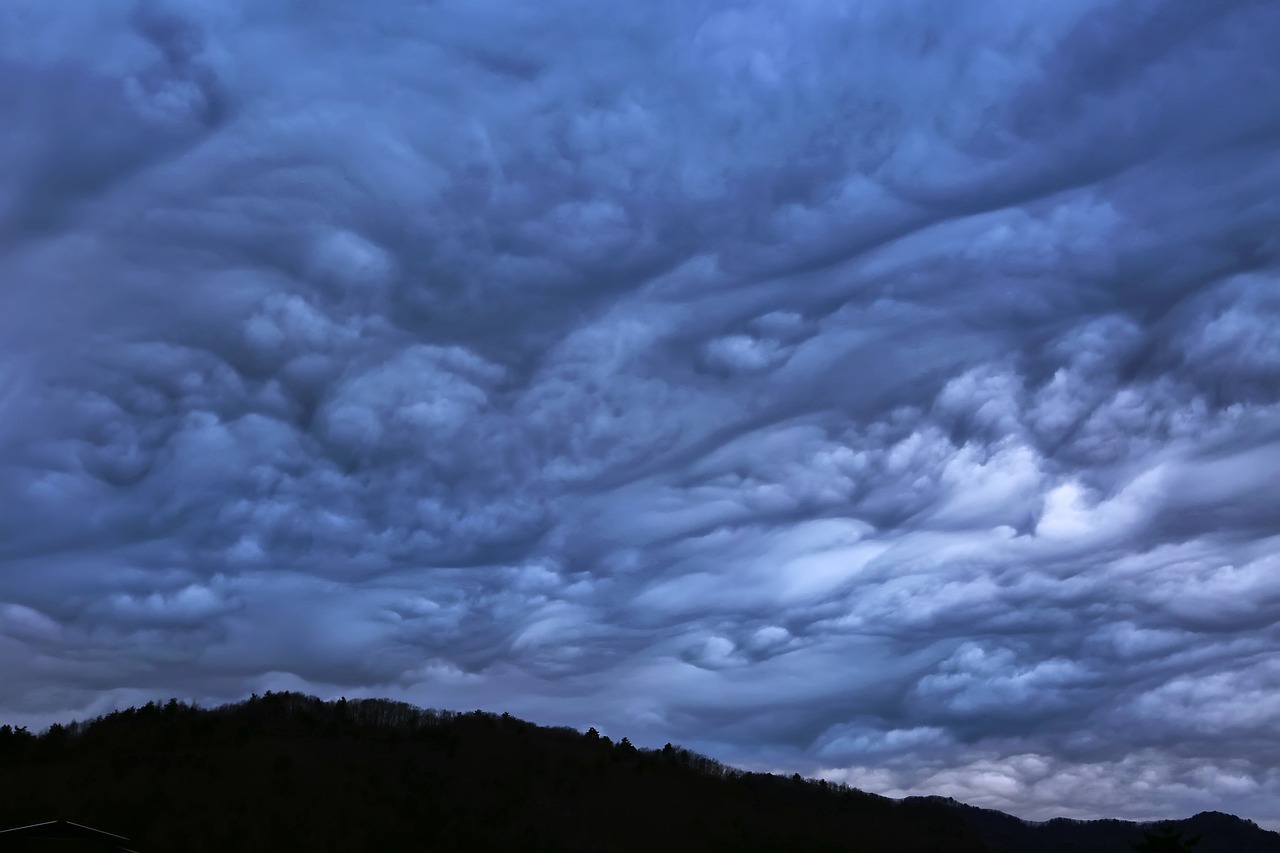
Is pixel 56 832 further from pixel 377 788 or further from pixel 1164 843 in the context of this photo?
pixel 1164 843

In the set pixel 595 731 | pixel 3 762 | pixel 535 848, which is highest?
pixel 595 731

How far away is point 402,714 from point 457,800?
111 feet

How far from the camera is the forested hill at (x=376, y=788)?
94.6 meters

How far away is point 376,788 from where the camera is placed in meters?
113

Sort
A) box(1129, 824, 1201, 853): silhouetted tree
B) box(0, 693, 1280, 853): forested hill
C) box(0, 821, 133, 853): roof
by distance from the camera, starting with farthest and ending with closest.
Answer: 1. box(1129, 824, 1201, 853): silhouetted tree
2. box(0, 693, 1280, 853): forested hill
3. box(0, 821, 133, 853): roof

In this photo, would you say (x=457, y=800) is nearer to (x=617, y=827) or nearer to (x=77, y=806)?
(x=617, y=827)

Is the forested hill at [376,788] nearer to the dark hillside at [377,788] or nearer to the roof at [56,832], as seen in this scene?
the dark hillside at [377,788]

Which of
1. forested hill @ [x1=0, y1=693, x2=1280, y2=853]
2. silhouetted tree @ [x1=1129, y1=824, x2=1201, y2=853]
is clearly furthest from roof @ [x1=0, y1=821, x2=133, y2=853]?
silhouetted tree @ [x1=1129, y1=824, x2=1201, y2=853]

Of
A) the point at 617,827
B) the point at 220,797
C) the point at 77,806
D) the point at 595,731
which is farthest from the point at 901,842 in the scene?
the point at 77,806

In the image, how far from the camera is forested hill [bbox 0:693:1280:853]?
310 feet

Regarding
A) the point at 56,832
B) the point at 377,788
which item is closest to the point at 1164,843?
the point at 377,788

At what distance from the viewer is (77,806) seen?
8938cm

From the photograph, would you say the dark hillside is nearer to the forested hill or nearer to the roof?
the forested hill

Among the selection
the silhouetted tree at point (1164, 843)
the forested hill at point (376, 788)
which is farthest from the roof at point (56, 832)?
the silhouetted tree at point (1164, 843)
